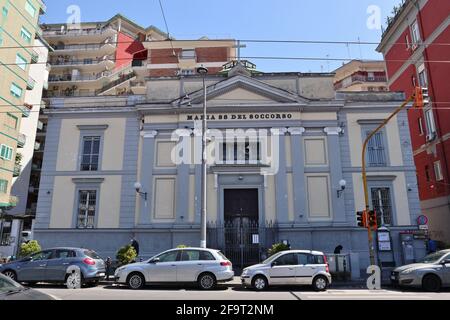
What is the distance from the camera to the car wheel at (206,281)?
12852mm

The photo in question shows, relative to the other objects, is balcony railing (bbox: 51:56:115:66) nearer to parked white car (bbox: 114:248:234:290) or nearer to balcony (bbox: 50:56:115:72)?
balcony (bbox: 50:56:115:72)

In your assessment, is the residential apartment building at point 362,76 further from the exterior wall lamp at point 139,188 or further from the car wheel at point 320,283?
the car wheel at point 320,283

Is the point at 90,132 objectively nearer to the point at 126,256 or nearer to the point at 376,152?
the point at 126,256

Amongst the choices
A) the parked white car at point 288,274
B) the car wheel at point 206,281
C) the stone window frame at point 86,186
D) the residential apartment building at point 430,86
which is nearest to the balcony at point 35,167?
the stone window frame at point 86,186

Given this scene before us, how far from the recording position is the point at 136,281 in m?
13.1

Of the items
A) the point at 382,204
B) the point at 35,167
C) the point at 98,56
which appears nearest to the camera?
the point at 382,204

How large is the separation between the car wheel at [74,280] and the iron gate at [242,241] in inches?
316

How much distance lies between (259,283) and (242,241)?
6.68 meters

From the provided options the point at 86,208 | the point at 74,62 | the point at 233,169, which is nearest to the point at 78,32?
the point at 74,62

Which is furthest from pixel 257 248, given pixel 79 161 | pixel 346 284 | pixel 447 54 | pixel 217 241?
pixel 447 54

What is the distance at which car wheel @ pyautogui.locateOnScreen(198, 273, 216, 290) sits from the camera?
12.9 meters

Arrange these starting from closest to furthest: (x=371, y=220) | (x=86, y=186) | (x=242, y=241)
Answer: (x=371, y=220)
(x=242, y=241)
(x=86, y=186)

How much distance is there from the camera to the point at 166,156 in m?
21.5

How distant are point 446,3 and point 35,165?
4551 centimetres
